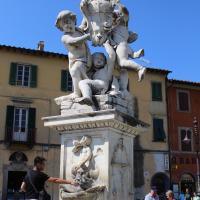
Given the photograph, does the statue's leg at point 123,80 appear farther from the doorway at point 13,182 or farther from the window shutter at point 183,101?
the window shutter at point 183,101

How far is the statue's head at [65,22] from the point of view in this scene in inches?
247

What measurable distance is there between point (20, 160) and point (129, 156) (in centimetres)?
2236

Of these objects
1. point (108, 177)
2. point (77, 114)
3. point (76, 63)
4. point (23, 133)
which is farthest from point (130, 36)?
point (23, 133)

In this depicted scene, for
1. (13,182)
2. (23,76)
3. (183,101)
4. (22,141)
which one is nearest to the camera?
Answer: (22,141)

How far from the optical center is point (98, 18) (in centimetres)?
668

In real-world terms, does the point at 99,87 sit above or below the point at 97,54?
below

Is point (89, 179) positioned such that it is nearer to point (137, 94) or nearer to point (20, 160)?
point (20, 160)

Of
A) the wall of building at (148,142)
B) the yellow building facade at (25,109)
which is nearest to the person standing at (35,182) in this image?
the yellow building facade at (25,109)

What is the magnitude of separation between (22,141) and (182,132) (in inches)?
534

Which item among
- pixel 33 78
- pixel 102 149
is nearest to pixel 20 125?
pixel 33 78

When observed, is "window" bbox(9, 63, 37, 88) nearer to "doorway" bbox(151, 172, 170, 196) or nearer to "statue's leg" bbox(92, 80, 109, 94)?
"doorway" bbox(151, 172, 170, 196)

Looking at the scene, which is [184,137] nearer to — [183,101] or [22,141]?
[183,101]

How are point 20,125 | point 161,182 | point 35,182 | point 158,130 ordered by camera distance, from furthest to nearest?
1. point 158,130
2. point 161,182
3. point 20,125
4. point 35,182

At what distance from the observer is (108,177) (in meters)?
5.47
